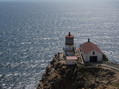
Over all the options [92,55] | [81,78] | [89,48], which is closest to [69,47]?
[89,48]

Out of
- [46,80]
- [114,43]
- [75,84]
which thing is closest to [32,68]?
[46,80]

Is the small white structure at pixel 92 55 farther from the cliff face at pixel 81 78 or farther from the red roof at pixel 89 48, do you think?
the cliff face at pixel 81 78

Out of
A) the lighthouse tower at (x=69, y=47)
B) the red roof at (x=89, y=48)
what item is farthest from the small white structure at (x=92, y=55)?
the lighthouse tower at (x=69, y=47)

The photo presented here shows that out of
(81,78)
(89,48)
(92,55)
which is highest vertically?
(89,48)

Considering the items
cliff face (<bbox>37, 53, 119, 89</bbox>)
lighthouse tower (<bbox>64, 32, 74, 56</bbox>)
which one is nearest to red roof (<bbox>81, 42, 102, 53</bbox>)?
lighthouse tower (<bbox>64, 32, 74, 56</bbox>)

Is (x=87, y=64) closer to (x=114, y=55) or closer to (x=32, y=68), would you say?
(x=32, y=68)

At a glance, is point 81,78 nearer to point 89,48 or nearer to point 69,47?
point 89,48

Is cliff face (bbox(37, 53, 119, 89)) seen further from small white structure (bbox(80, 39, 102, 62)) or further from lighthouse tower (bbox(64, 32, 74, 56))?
lighthouse tower (bbox(64, 32, 74, 56))

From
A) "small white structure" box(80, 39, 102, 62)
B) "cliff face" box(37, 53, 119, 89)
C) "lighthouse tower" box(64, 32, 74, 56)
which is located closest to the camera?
"cliff face" box(37, 53, 119, 89)
